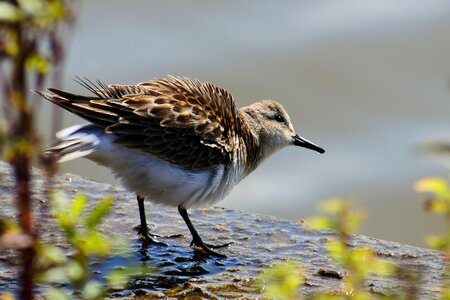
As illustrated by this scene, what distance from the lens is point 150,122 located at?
619 cm

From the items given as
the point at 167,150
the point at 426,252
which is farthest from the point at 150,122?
the point at 426,252

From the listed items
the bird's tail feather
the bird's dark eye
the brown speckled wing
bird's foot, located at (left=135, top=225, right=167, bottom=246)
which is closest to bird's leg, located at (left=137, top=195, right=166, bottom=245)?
bird's foot, located at (left=135, top=225, right=167, bottom=246)

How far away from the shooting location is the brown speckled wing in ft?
19.9

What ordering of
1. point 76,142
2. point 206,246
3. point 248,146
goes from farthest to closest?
point 248,146, point 206,246, point 76,142

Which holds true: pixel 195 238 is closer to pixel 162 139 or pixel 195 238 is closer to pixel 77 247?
pixel 162 139

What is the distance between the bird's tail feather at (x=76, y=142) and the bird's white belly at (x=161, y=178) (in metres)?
0.07

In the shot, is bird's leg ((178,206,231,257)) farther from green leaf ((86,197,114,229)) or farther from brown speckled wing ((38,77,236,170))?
green leaf ((86,197,114,229))

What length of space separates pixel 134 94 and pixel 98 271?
1.31 meters

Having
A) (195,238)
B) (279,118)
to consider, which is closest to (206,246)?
(195,238)

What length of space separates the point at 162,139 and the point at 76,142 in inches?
22.9

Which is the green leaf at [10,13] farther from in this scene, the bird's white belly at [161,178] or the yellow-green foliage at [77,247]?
the bird's white belly at [161,178]

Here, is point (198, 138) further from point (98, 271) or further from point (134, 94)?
point (98, 271)

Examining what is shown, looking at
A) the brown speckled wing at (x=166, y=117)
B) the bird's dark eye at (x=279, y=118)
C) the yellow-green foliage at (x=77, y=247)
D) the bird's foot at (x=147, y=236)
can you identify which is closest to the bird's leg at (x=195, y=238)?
the bird's foot at (x=147, y=236)

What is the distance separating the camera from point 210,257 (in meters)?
6.12
